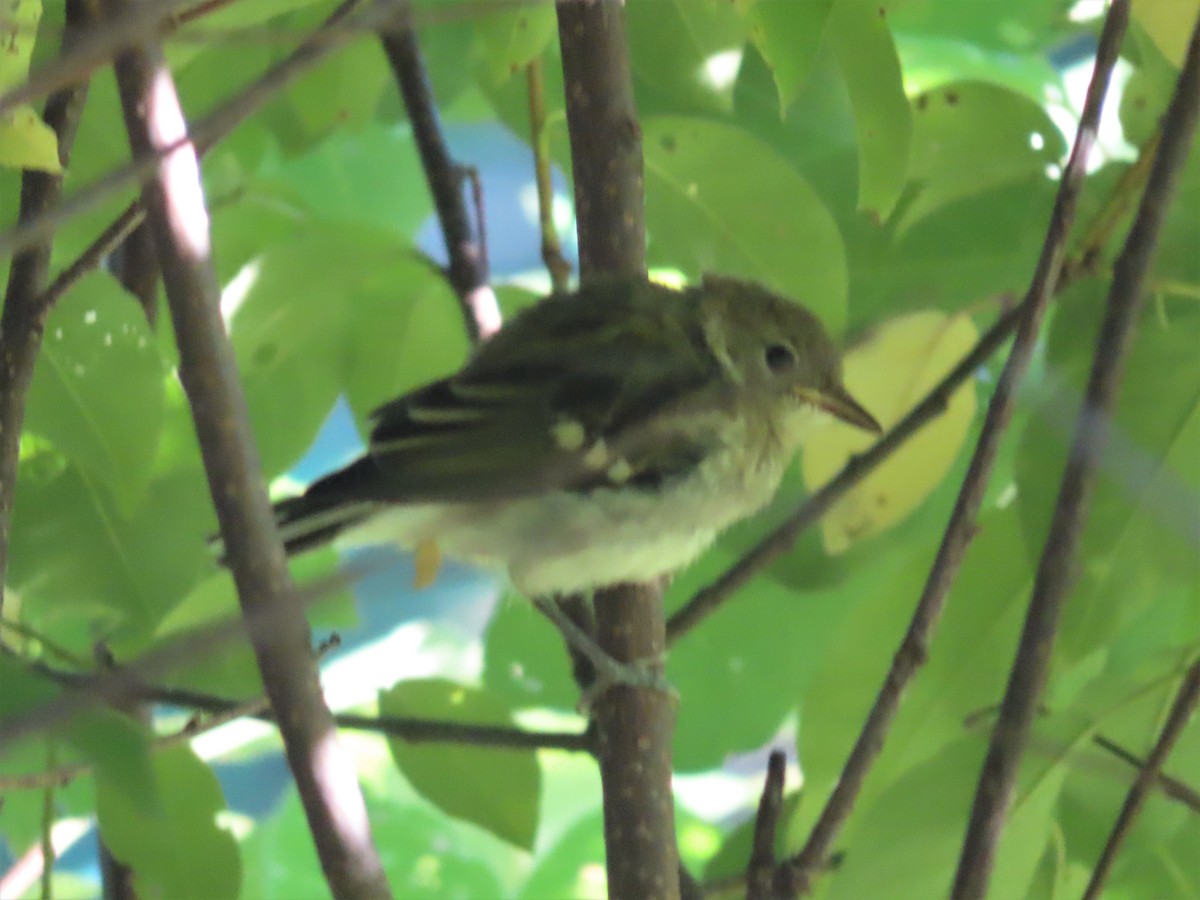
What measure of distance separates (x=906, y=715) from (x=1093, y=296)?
1.10 ft

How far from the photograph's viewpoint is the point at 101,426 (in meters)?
0.86

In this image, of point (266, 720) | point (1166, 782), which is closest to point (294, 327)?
point (266, 720)

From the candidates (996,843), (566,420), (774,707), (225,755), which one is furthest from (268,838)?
(996,843)

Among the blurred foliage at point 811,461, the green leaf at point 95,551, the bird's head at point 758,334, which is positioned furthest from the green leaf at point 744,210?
the green leaf at point 95,551

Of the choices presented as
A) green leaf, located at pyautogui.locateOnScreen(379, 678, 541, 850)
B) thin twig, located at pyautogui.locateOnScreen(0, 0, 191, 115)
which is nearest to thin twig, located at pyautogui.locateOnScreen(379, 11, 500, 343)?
green leaf, located at pyautogui.locateOnScreen(379, 678, 541, 850)

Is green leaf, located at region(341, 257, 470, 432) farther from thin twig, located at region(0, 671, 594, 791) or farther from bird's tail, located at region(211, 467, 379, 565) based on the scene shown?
thin twig, located at region(0, 671, 594, 791)

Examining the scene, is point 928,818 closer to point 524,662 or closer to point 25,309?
point 524,662

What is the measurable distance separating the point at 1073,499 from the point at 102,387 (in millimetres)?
606

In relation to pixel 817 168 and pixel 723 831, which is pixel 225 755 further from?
pixel 817 168

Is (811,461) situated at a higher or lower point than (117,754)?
higher

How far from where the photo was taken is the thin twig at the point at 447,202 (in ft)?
4.05

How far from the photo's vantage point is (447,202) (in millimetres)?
1281

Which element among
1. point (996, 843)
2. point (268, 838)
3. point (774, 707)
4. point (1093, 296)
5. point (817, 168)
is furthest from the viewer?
point (268, 838)

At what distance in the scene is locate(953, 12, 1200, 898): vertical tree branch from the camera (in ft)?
2.66
